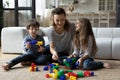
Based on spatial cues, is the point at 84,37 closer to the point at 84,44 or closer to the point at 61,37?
the point at 84,44

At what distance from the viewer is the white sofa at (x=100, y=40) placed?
3160 millimetres

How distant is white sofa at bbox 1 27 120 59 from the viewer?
3160 mm

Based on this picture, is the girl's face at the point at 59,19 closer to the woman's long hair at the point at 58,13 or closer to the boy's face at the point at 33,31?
the woman's long hair at the point at 58,13

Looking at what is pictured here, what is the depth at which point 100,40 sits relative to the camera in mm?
3221

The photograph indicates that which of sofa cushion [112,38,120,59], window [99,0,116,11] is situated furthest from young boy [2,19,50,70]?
window [99,0,116,11]

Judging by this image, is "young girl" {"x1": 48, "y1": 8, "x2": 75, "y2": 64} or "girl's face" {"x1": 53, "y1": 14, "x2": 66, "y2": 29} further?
"young girl" {"x1": 48, "y1": 8, "x2": 75, "y2": 64}

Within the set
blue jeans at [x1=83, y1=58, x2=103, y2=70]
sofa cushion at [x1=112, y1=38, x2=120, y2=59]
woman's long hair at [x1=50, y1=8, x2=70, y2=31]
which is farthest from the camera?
sofa cushion at [x1=112, y1=38, x2=120, y2=59]

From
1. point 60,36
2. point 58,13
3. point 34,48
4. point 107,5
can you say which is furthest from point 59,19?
point 107,5

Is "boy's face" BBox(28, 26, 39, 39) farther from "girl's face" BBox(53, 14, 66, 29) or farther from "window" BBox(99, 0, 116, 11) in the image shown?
"window" BBox(99, 0, 116, 11)

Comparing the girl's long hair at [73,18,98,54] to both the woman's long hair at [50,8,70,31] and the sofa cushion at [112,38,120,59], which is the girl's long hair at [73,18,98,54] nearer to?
the woman's long hair at [50,8,70,31]

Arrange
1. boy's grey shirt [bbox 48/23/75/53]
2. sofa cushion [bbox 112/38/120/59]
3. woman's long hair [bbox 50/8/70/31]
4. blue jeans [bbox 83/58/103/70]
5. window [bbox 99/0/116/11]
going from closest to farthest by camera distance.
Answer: blue jeans [bbox 83/58/103/70]
woman's long hair [bbox 50/8/70/31]
boy's grey shirt [bbox 48/23/75/53]
sofa cushion [bbox 112/38/120/59]
window [bbox 99/0/116/11]

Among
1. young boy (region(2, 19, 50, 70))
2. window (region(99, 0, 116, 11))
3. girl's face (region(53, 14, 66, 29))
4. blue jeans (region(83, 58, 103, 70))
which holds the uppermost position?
window (region(99, 0, 116, 11))

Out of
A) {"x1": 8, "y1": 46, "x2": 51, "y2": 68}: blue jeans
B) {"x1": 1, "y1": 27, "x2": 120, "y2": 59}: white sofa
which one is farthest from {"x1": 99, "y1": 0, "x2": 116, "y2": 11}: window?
{"x1": 8, "y1": 46, "x2": 51, "y2": 68}: blue jeans

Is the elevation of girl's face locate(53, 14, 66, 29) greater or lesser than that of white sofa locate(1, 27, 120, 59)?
greater
